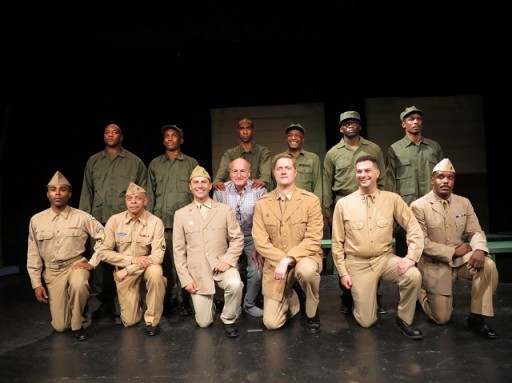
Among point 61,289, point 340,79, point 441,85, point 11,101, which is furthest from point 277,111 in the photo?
point 61,289

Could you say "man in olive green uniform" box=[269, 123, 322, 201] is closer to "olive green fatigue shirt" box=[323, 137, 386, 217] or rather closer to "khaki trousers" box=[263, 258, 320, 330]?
"olive green fatigue shirt" box=[323, 137, 386, 217]

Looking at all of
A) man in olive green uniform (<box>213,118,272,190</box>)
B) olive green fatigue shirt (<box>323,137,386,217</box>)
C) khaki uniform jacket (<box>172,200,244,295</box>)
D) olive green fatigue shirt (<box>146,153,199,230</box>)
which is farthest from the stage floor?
man in olive green uniform (<box>213,118,272,190</box>)

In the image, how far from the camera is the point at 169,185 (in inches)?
163

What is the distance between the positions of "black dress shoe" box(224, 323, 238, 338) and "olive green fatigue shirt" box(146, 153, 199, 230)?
1.22 metres

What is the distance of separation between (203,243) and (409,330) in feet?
5.43

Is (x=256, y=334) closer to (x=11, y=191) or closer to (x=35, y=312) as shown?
(x=35, y=312)

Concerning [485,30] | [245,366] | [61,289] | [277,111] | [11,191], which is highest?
[485,30]

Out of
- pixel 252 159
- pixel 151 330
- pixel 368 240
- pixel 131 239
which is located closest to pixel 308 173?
pixel 252 159

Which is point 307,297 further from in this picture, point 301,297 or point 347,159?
point 347,159

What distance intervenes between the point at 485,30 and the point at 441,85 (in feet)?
3.02

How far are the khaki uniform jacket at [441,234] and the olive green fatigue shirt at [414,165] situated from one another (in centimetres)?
60

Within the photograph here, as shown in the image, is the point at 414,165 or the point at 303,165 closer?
the point at 414,165

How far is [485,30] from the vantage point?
5.41 meters

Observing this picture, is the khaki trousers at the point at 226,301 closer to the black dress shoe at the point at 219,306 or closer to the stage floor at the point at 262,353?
the stage floor at the point at 262,353
